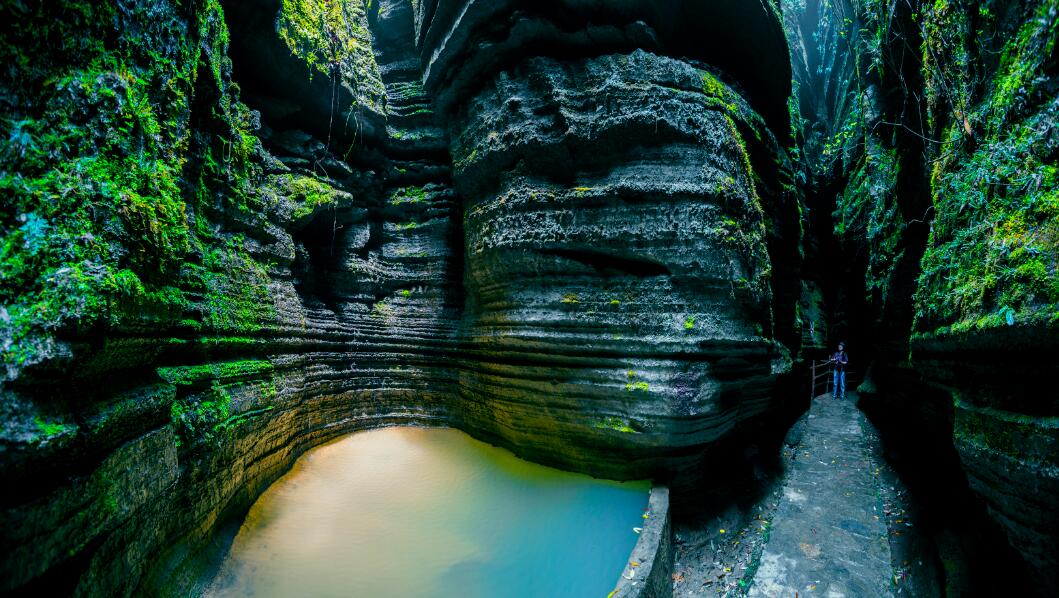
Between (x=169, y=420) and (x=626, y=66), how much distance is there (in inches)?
238

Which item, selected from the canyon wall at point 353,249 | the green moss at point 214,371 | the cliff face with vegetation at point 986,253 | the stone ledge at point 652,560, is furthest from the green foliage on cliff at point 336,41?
the cliff face with vegetation at point 986,253

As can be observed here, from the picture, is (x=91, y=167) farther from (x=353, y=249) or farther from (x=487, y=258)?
(x=353, y=249)

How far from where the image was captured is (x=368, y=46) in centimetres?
736

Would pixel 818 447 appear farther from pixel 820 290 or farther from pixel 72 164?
pixel 72 164

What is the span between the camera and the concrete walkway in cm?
482

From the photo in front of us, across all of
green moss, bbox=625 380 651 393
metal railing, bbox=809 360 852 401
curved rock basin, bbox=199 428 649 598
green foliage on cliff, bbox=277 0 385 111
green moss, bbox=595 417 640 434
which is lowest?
curved rock basin, bbox=199 428 649 598

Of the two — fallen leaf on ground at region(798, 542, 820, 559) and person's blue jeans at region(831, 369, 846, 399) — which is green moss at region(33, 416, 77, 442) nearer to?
fallen leaf on ground at region(798, 542, 820, 559)

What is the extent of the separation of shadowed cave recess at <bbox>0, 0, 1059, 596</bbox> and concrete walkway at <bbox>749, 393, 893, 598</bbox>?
1.94 feet

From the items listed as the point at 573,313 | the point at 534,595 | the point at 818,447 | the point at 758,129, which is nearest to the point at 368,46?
the point at 573,313

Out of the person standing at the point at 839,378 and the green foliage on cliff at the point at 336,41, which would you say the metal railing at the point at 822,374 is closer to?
the person standing at the point at 839,378

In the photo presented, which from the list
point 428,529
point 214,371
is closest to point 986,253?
point 428,529

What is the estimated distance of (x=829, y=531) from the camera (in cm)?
589

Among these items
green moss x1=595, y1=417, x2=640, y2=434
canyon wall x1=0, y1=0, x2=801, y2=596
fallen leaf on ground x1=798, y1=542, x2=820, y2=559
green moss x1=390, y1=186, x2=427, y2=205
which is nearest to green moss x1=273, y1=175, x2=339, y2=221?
canyon wall x1=0, y1=0, x2=801, y2=596

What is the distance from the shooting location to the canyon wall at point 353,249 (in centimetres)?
203
